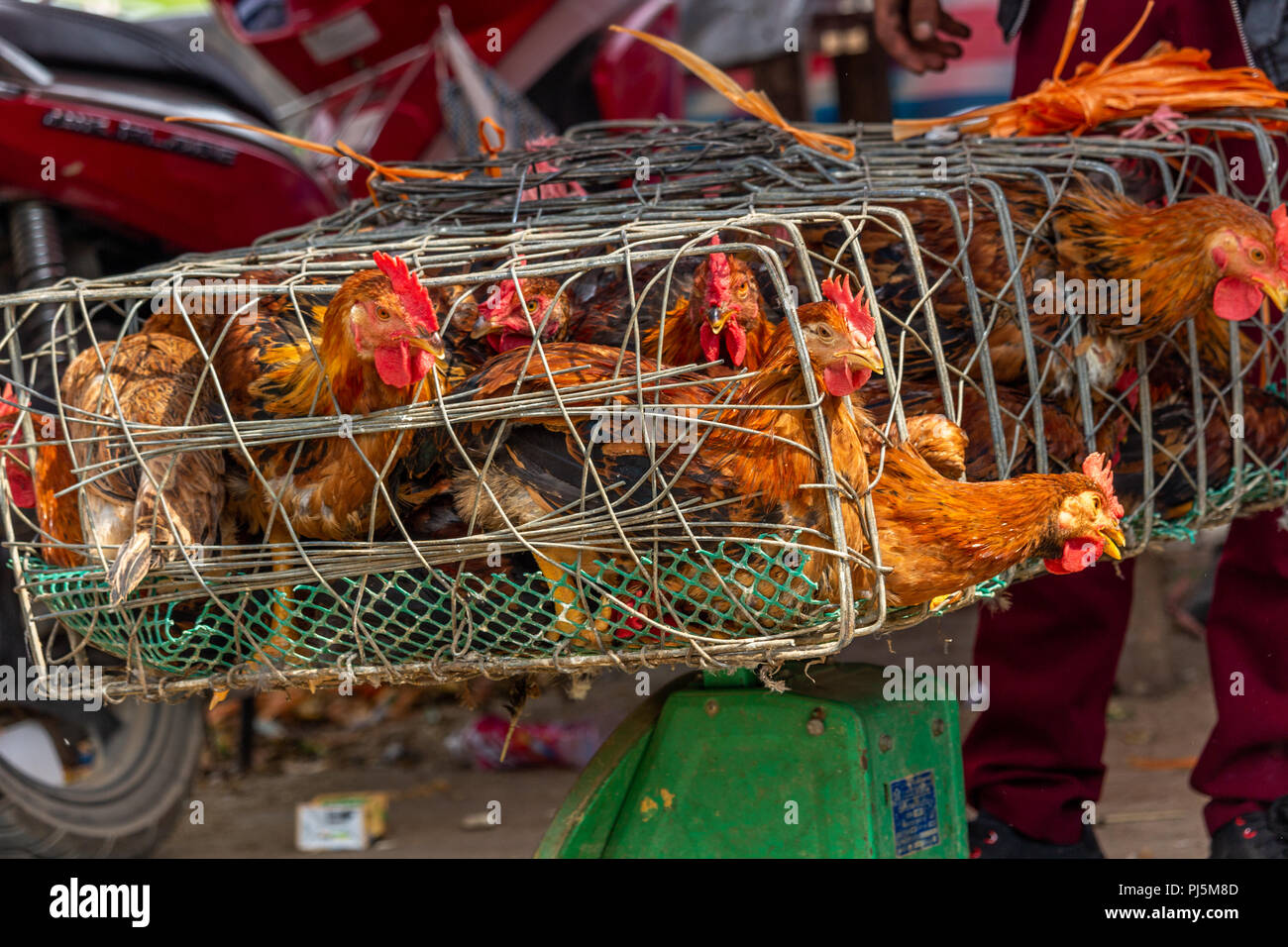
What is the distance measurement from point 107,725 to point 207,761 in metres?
1.27

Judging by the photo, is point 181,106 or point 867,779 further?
point 181,106

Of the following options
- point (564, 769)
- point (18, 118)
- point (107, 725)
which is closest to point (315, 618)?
point (107, 725)

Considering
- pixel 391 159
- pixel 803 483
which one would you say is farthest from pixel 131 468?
pixel 391 159

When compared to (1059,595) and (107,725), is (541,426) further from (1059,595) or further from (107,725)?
(107,725)

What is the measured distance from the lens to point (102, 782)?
3.13 m

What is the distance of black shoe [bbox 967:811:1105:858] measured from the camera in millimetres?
2664

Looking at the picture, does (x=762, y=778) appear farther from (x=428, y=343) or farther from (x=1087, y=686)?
(x=1087, y=686)

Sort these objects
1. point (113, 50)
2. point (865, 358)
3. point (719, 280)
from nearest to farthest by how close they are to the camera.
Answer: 1. point (865, 358)
2. point (719, 280)
3. point (113, 50)

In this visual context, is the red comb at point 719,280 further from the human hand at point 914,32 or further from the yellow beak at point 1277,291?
the human hand at point 914,32

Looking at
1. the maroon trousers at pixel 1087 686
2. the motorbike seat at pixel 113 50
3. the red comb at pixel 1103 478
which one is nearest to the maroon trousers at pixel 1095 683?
the maroon trousers at pixel 1087 686

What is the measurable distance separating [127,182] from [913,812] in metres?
2.50

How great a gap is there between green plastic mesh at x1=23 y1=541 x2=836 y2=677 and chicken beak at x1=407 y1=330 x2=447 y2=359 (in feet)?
1.03

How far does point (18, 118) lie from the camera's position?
3074 millimetres

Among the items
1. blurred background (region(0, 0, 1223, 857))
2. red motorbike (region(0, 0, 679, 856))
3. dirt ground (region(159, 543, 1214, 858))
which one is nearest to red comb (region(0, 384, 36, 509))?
red motorbike (region(0, 0, 679, 856))
